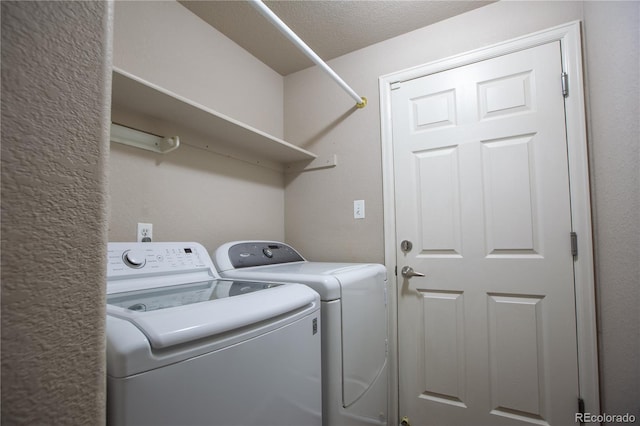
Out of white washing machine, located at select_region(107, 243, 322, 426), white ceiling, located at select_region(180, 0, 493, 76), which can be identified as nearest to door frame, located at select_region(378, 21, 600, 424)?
white ceiling, located at select_region(180, 0, 493, 76)

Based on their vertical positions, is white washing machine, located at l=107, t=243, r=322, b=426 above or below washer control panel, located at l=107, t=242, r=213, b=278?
below

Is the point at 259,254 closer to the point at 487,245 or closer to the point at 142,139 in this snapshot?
the point at 142,139

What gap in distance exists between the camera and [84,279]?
375 mm

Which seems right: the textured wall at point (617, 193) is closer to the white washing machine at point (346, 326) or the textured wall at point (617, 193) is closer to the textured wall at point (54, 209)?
the white washing machine at point (346, 326)

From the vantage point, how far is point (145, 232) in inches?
56.5

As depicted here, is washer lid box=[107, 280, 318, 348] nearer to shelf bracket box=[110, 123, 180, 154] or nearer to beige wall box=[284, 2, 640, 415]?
shelf bracket box=[110, 123, 180, 154]

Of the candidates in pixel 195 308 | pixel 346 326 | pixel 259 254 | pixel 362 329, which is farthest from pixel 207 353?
pixel 259 254

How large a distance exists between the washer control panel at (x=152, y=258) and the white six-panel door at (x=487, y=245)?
1211 mm

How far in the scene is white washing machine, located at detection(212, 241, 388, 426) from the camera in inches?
44.6

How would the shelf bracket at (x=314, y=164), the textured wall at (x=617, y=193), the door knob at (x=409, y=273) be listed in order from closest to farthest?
the textured wall at (x=617, y=193)
the door knob at (x=409, y=273)
the shelf bracket at (x=314, y=164)

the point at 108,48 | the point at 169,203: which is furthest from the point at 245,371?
the point at 169,203

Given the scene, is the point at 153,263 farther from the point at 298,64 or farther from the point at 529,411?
the point at 529,411

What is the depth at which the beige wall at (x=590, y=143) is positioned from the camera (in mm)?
1332

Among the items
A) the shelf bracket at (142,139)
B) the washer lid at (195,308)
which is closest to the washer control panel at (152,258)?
the washer lid at (195,308)
